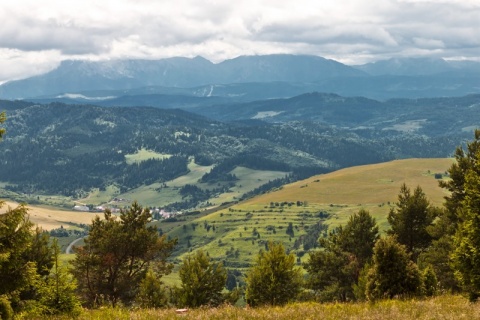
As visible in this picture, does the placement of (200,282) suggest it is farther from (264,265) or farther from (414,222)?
(414,222)

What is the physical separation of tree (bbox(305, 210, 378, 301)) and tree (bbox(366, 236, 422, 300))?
40234 millimetres

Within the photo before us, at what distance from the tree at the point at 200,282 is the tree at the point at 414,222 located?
82.7 ft

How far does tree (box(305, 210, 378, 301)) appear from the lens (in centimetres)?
7469

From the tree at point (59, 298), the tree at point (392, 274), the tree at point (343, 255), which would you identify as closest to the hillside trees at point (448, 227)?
the tree at point (343, 255)

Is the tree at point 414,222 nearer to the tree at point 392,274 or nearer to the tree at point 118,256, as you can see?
the tree at point 118,256

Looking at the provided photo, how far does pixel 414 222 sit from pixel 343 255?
11.1 meters

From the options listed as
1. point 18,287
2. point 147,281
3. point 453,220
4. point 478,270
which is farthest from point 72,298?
point 453,220

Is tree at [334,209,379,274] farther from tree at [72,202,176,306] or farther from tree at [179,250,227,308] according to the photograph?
tree at [72,202,176,306]

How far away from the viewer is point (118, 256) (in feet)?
205

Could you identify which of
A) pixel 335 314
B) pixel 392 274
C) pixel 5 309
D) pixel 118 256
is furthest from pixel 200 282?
pixel 335 314

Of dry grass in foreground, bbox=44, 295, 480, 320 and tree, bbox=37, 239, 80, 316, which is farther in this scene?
tree, bbox=37, 239, 80, 316

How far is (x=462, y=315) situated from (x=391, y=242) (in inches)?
644

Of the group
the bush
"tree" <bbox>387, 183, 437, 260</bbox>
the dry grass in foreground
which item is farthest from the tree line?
the dry grass in foreground

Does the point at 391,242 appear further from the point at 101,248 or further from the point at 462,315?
the point at 101,248
